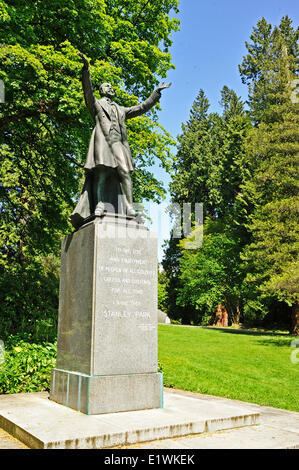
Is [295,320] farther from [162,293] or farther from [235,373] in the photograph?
[235,373]

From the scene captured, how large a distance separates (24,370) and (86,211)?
356 centimetres

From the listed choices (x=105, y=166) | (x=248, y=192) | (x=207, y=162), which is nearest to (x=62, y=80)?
(x=105, y=166)

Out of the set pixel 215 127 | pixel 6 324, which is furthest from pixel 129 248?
pixel 215 127

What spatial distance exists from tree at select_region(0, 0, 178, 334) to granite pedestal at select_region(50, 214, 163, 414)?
→ 5.71 m

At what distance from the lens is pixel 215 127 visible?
47.6 m

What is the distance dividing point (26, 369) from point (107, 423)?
3710 millimetres

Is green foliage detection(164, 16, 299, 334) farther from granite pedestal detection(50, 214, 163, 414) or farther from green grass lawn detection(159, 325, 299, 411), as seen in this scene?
granite pedestal detection(50, 214, 163, 414)

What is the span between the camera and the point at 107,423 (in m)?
5.02

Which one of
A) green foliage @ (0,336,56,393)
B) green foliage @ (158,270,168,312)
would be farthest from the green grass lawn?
green foliage @ (158,270,168,312)

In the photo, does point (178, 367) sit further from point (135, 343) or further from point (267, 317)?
point (267, 317)

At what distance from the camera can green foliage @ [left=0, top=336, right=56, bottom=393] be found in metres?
7.72

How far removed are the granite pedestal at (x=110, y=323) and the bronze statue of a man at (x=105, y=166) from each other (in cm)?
45

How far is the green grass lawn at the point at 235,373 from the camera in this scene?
8.66 m
